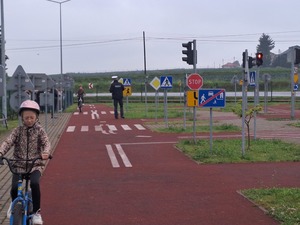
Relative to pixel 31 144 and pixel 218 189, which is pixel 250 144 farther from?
pixel 31 144

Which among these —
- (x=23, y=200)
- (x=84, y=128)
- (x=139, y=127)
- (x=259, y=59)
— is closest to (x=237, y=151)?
(x=259, y=59)

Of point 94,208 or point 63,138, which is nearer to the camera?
point 94,208

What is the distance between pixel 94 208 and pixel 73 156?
6687mm

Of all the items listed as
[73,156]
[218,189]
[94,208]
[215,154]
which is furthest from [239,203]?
[73,156]

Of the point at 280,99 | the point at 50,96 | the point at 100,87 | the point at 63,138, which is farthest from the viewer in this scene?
the point at 100,87

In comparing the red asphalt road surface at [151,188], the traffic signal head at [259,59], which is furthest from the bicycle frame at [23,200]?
the traffic signal head at [259,59]

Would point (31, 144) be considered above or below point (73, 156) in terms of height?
above

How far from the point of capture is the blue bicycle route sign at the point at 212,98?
14930 millimetres

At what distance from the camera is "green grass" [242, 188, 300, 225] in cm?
754

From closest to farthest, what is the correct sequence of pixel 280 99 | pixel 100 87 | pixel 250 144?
pixel 250 144 < pixel 280 99 < pixel 100 87

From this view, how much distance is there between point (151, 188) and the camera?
10148mm

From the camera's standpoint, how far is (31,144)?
684 cm

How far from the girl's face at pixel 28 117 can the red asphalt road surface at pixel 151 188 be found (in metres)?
1.62

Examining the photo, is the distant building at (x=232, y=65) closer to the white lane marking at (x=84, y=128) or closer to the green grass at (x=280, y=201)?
the white lane marking at (x=84, y=128)
